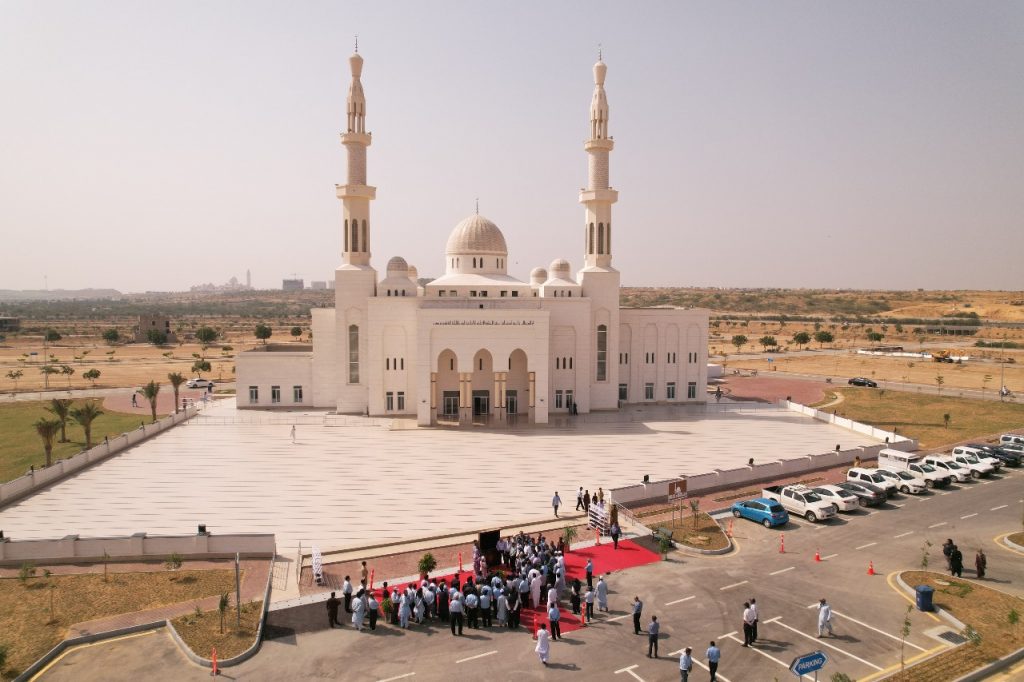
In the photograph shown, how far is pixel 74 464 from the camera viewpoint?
32.5 metres

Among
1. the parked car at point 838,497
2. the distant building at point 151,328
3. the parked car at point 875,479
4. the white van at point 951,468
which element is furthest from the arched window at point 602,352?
the distant building at point 151,328

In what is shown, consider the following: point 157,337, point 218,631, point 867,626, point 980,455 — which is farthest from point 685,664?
point 157,337

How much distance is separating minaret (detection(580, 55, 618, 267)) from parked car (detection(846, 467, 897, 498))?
24753mm

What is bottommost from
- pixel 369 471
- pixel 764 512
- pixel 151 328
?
pixel 369 471

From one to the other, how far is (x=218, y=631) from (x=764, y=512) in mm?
18781

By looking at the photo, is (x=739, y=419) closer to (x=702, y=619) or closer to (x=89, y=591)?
(x=702, y=619)

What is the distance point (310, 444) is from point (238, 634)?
72.4 feet

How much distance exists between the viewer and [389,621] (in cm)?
1809

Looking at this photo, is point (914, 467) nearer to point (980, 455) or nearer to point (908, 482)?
point (908, 482)

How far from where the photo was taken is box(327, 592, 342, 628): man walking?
698 inches

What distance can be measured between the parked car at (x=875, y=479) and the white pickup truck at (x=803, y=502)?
3.25m

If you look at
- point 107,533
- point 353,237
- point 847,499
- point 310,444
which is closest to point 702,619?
point 847,499

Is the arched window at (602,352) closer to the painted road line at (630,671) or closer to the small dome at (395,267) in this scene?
the small dome at (395,267)

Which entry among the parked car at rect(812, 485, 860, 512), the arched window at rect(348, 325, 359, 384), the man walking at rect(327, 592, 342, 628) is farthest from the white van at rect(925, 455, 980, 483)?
the arched window at rect(348, 325, 359, 384)
